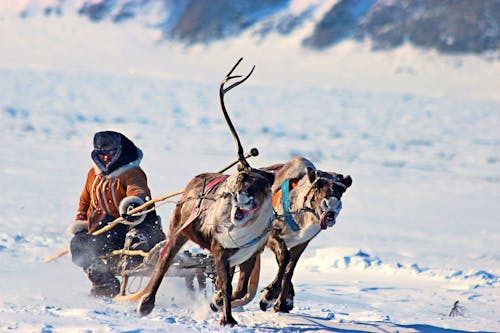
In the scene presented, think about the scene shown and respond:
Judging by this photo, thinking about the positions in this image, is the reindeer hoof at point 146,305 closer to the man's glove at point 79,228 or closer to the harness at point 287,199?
the harness at point 287,199

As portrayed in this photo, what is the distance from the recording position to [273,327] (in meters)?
6.10

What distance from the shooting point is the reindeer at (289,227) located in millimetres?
6156

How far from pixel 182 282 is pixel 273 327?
153 cm

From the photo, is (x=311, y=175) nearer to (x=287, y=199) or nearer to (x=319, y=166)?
(x=287, y=199)

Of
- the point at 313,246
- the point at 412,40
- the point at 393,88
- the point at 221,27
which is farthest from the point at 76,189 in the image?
the point at 221,27

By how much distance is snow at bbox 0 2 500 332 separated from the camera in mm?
7039

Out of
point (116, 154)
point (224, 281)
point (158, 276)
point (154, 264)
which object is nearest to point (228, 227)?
point (224, 281)

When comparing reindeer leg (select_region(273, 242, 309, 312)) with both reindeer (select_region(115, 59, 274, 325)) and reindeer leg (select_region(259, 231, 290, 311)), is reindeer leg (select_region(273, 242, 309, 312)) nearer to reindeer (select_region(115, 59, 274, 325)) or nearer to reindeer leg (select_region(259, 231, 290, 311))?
reindeer leg (select_region(259, 231, 290, 311))

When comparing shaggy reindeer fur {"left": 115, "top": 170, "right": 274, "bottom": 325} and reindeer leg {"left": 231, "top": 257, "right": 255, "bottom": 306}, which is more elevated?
shaggy reindeer fur {"left": 115, "top": 170, "right": 274, "bottom": 325}

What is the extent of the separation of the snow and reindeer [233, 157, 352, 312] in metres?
0.15

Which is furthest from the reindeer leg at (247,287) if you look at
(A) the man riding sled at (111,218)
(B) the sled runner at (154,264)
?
(A) the man riding sled at (111,218)

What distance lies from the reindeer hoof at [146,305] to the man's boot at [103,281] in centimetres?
97

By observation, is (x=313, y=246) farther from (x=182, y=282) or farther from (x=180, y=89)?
(x=180, y=89)

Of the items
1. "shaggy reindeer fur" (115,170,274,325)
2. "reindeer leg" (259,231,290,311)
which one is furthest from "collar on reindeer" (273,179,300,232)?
"shaggy reindeer fur" (115,170,274,325)
